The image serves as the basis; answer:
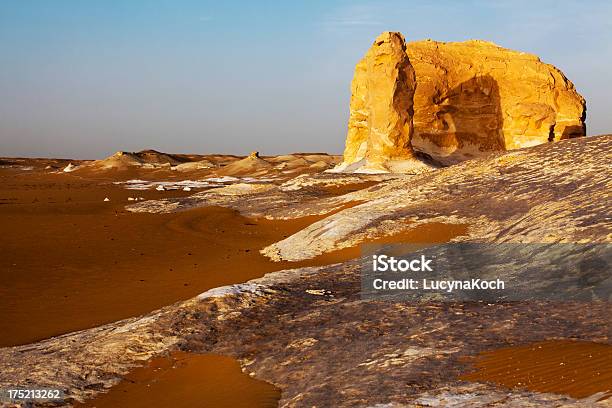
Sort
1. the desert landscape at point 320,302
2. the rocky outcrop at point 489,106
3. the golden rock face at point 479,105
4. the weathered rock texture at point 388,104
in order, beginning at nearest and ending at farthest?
the desert landscape at point 320,302
the weathered rock texture at point 388,104
the golden rock face at point 479,105
the rocky outcrop at point 489,106

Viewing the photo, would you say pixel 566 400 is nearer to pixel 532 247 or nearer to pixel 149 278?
pixel 532 247

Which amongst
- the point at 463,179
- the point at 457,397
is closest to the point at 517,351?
the point at 457,397

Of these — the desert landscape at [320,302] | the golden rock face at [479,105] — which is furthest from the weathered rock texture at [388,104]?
the desert landscape at [320,302]

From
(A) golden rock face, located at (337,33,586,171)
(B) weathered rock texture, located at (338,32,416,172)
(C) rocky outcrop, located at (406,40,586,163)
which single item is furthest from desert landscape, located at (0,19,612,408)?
(C) rocky outcrop, located at (406,40,586,163)

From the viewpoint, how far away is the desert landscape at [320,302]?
7223 millimetres

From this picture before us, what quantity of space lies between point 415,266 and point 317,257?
4.62 meters

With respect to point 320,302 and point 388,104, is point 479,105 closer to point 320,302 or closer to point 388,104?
point 388,104

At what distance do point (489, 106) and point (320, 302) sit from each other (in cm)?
4291

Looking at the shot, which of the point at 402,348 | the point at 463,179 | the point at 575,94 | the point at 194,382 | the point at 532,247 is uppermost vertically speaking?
the point at 575,94

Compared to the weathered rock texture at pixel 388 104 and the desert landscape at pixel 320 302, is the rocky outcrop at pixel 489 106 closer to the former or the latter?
the weathered rock texture at pixel 388 104

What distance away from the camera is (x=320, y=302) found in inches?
441

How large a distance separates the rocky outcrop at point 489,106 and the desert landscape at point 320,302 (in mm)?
20819

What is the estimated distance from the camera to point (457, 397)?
6.30 metres

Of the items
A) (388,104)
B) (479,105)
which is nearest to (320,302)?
(388,104)
